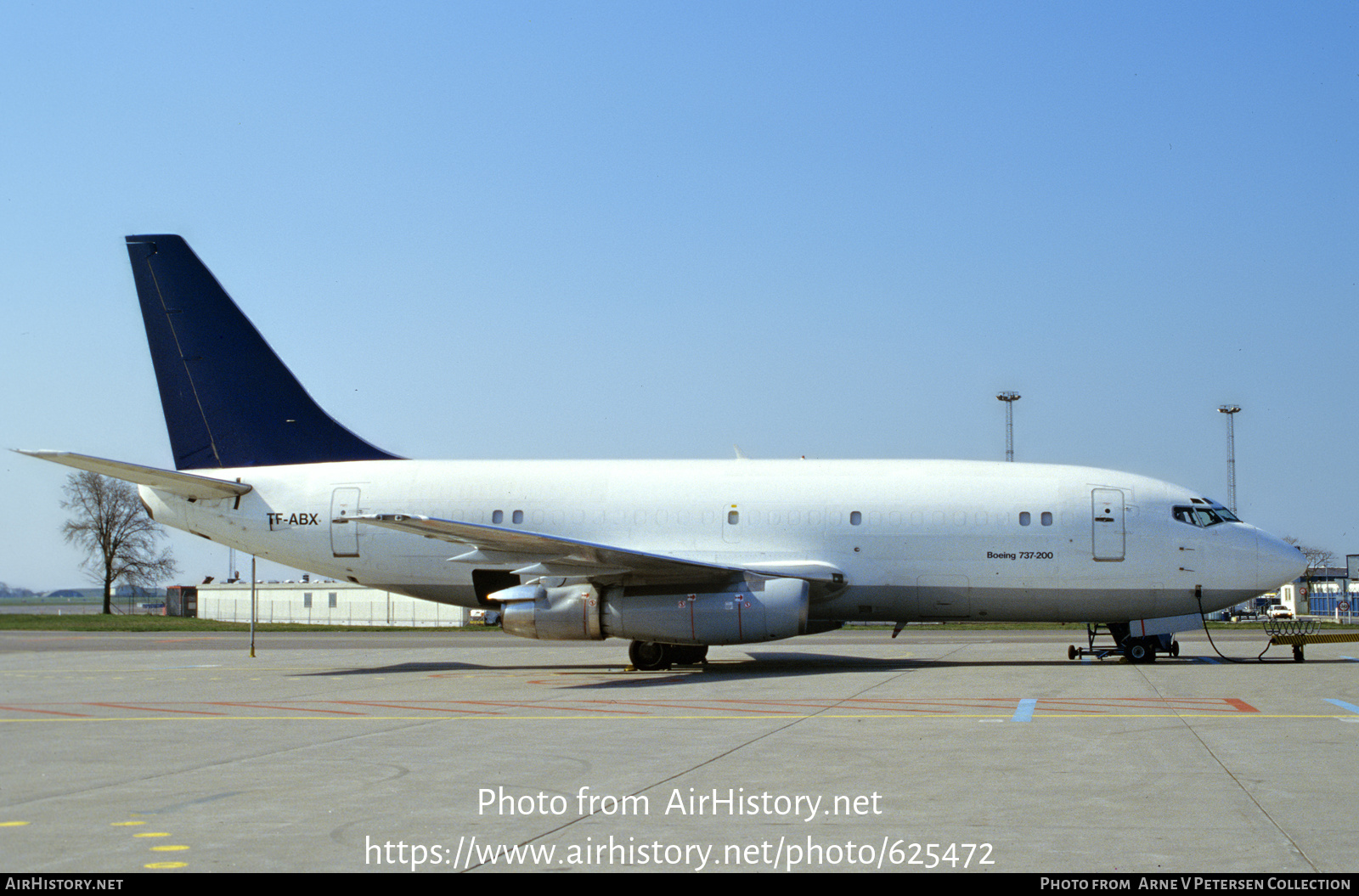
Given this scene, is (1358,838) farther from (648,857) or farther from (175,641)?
(175,641)

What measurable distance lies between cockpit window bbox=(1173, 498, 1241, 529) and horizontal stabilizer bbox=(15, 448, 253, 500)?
18.5 m

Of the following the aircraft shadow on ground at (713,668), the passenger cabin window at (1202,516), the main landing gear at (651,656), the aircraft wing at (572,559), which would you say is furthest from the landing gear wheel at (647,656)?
the passenger cabin window at (1202,516)

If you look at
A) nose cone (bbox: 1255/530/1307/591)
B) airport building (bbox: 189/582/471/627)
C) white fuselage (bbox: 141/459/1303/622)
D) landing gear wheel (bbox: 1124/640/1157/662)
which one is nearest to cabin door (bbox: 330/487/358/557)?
white fuselage (bbox: 141/459/1303/622)

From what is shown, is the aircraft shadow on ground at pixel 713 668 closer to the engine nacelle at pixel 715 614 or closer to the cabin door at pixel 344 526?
the engine nacelle at pixel 715 614

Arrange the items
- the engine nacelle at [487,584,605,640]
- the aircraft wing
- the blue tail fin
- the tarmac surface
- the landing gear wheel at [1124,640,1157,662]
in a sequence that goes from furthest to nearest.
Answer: the blue tail fin → the landing gear wheel at [1124,640,1157,662] → the engine nacelle at [487,584,605,640] → the aircraft wing → the tarmac surface

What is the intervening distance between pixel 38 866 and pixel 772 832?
4.09m

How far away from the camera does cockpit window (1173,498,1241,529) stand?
21.5 m

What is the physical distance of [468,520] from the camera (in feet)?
74.4

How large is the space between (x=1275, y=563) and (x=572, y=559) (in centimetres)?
1301

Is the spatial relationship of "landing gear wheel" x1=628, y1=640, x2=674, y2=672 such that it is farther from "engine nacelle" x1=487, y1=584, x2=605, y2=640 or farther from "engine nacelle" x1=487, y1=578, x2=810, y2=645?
"engine nacelle" x1=487, y1=584, x2=605, y2=640

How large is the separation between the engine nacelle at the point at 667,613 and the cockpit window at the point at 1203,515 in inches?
293

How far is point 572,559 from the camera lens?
19953 mm

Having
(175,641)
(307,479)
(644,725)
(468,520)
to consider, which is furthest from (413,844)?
(175,641)

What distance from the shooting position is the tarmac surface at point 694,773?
6.38 m
